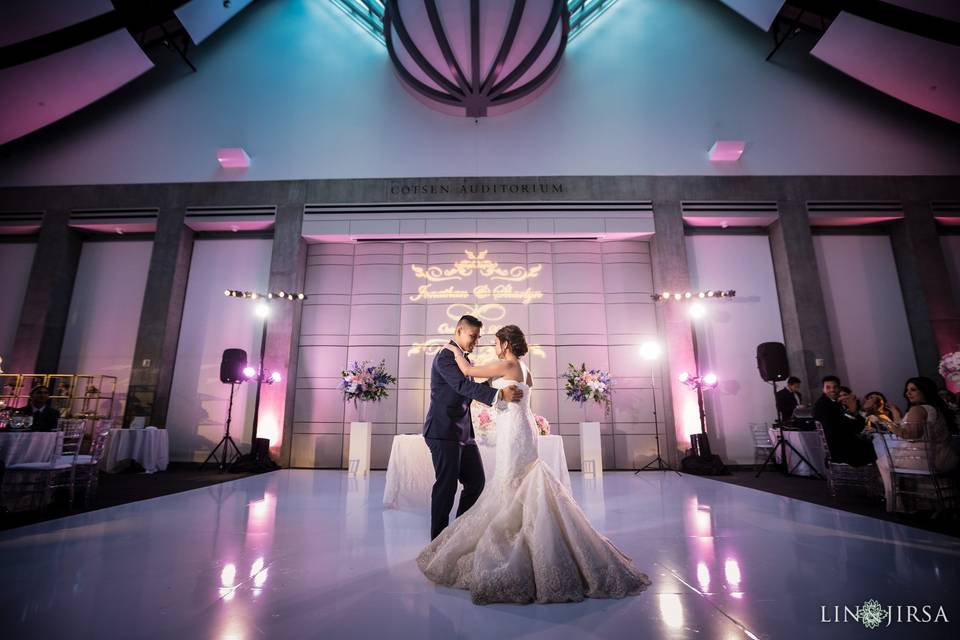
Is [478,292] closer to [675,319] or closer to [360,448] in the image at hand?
[360,448]

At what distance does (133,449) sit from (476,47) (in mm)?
9215

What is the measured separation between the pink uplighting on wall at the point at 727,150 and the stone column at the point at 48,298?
1393 centimetres

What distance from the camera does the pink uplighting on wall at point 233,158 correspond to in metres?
9.27

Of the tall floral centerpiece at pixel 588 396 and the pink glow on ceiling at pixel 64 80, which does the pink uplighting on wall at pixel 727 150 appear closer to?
the tall floral centerpiece at pixel 588 396

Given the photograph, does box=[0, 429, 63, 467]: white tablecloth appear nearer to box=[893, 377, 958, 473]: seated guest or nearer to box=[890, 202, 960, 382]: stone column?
box=[893, 377, 958, 473]: seated guest

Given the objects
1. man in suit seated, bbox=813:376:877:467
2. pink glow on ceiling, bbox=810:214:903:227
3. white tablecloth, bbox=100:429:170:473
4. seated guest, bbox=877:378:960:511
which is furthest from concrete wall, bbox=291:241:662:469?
seated guest, bbox=877:378:960:511

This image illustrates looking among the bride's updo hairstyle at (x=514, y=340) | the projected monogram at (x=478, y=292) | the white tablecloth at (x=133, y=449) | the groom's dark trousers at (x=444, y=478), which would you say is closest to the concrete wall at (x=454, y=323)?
the projected monogram at (x=478, y=292)

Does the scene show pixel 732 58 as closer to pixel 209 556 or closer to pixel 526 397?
pixel 526 397

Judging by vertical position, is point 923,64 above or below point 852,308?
above

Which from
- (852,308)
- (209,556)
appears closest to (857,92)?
(852,308)

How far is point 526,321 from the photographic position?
355 inches

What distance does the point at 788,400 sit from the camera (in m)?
7.67

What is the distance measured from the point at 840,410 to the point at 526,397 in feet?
14.0

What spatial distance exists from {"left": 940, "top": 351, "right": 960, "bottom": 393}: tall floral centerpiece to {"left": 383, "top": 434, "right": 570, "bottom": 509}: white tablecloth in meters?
6.00
